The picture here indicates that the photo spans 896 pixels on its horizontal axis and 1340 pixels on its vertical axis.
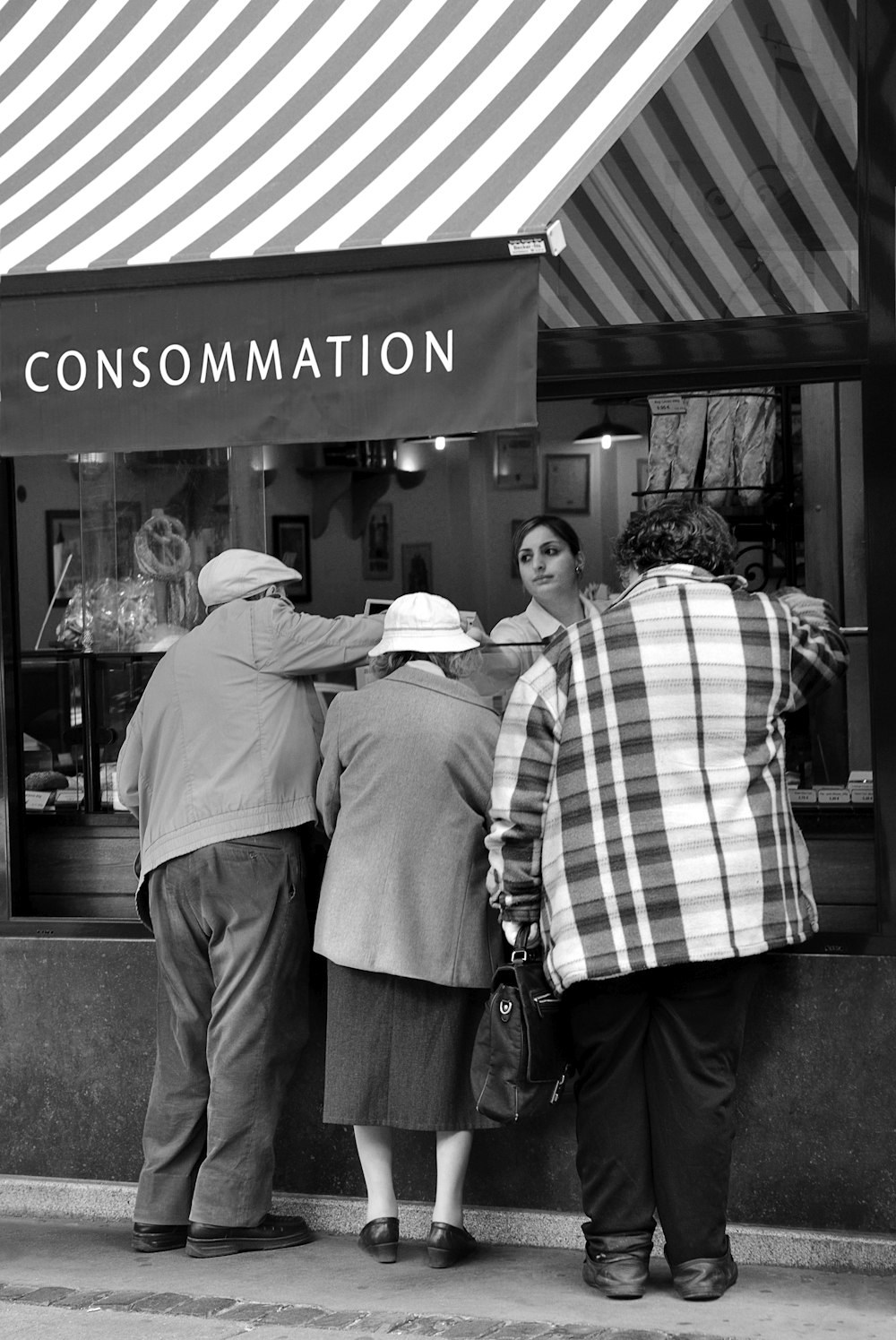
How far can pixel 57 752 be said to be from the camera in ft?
18.3

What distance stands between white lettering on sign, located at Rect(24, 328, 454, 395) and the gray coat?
0.85 metres

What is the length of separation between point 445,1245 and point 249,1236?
0.61 meters

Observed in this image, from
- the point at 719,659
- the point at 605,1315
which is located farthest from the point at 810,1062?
the point at 719,659

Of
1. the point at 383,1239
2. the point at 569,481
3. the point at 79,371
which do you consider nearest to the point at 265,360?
the point at 79,371

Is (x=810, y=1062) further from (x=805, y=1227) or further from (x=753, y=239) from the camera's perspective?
(x=753, y=239)

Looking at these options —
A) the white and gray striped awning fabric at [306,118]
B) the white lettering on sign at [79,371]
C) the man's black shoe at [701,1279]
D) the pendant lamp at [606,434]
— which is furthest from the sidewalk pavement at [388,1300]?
the pendant lamp at [606,434]

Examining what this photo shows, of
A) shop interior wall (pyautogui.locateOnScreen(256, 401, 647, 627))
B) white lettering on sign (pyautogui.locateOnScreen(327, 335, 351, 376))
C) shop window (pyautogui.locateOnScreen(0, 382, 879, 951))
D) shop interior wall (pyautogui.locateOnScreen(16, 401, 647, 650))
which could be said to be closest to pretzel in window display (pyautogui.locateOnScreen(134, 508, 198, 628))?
shop window (pyautogui.locateOnScreen(0, 382, 879, 951))

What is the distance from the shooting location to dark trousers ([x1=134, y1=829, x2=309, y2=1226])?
468cm

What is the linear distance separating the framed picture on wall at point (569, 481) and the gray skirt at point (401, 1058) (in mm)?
3078

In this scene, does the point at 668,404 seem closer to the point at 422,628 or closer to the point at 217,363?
the point at 422,628

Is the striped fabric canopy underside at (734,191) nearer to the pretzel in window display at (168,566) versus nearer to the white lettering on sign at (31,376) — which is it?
the white lettering on sign at (31,376)

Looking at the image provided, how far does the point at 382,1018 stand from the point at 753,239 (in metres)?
2.42

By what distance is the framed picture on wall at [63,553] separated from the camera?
568 cm

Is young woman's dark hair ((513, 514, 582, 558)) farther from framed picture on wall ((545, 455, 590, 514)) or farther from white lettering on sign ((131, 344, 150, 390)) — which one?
white lettering on sign ((131, 344, 150, 390))
